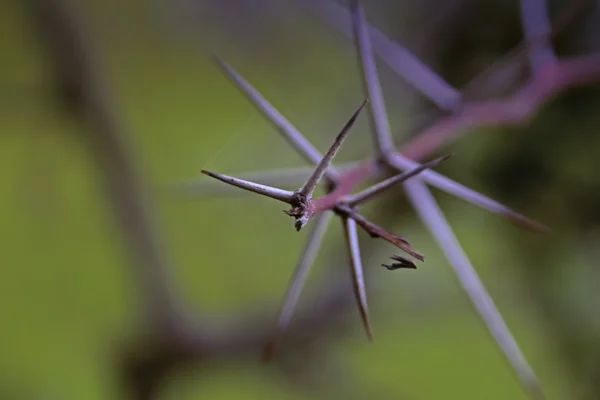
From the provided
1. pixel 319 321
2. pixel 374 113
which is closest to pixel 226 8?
pixel 319 321

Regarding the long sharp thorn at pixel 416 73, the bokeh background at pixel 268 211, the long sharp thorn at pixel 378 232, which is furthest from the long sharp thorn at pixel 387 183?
the bokeh background at pixel 268 211

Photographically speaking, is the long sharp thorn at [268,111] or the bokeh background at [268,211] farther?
the bokeh background at [268,211]

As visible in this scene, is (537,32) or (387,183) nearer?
(387,183)

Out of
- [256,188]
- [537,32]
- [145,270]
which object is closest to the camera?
[256,188]

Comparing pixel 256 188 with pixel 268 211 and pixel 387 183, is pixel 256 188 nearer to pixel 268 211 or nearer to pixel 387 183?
pixel 387 183

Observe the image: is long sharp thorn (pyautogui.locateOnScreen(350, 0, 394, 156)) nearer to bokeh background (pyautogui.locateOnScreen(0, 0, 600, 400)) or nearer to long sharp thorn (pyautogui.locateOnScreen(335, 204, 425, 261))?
long sharp thorn (pyautogui.locateOnScreen(335, 204, 425, 261))

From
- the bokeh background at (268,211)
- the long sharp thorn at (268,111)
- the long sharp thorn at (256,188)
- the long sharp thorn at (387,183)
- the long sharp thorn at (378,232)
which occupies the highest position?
the bokeh background at (268,211)

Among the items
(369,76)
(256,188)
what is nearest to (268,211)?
(369,76)

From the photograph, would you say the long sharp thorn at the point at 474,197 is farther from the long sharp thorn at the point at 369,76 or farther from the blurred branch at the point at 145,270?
the blurred branch at the point at 145,270

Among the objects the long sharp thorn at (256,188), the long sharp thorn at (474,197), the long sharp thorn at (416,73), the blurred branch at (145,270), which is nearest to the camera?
the long sharp thorn at (256,188)
